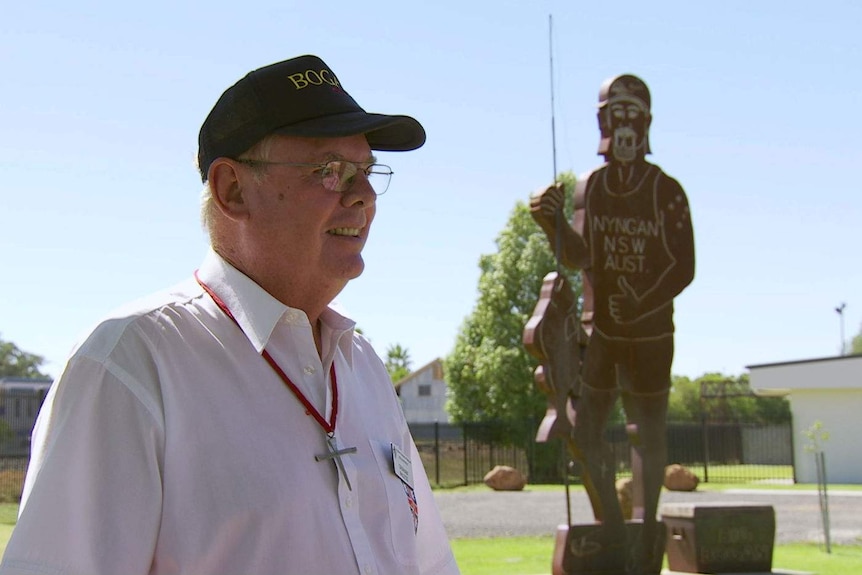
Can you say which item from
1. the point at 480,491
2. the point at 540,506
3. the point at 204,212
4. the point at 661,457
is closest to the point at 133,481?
the point at 204,212

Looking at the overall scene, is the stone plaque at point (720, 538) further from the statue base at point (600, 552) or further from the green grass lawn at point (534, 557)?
the green grass lawn at point (534, 557)

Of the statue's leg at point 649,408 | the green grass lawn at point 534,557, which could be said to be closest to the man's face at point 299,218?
the statue's leg at point 649,408

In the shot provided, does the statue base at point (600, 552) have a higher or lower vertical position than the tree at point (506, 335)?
lower

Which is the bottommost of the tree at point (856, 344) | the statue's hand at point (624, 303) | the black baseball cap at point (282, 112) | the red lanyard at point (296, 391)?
the red lanyard at point (296, 391)

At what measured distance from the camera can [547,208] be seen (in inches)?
385

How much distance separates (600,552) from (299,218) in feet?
26.5

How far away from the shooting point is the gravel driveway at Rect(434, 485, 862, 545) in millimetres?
15852

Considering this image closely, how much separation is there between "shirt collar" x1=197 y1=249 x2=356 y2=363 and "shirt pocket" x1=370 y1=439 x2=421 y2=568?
1.07 ft

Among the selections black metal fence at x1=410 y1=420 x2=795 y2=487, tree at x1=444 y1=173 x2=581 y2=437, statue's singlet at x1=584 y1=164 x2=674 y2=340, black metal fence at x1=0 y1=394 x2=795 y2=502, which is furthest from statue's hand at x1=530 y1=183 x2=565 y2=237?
tree at x1=444 y1=173 x2=581 y2=437

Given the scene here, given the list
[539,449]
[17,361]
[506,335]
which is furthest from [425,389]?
[539,449]

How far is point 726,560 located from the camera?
409 inches

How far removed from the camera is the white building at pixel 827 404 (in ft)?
105

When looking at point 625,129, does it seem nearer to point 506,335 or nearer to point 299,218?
point 299,218

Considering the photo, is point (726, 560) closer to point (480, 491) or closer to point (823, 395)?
point (480, 491)
